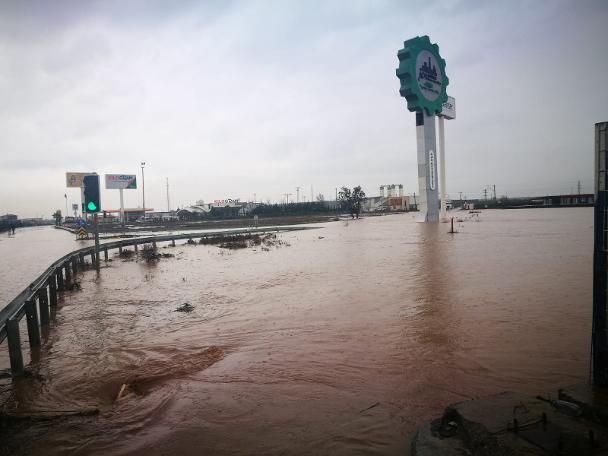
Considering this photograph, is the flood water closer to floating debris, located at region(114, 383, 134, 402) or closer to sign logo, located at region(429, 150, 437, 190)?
floating debris, located at region(114, 383, 134, 402)

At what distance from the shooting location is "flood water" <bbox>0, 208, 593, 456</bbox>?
445 cm

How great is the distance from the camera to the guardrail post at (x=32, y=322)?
290 inches

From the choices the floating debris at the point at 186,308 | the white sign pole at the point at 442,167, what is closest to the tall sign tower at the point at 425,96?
the white sign pole at the point at 442,167

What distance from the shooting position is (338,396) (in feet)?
17.0

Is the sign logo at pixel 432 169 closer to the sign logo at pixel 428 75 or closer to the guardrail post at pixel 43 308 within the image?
the sign logo at pixel 428 75

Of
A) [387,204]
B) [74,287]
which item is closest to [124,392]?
[74,287]

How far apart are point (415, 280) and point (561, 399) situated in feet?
28.5

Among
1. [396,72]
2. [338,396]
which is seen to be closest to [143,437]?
[338,396]

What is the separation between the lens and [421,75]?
40844mm

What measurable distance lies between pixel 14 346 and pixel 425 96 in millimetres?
42043

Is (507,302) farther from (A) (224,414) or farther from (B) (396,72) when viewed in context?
(B) (396,72)

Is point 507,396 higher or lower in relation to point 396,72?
lower

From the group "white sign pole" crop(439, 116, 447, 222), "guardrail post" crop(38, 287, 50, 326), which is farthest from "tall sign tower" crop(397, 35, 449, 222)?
"guardrail post" crop(38, 287, 50, 326)

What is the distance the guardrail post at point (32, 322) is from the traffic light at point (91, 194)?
10.6 meters
